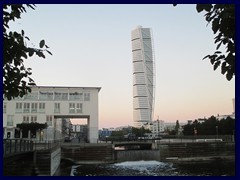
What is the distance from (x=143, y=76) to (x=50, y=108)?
4185 inches

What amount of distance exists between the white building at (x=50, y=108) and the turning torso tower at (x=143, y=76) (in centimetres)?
10413

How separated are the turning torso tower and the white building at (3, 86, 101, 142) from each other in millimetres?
104129

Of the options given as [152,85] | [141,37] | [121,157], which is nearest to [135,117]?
[152,85]

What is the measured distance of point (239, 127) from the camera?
203 cm

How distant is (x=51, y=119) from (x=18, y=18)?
144 feet

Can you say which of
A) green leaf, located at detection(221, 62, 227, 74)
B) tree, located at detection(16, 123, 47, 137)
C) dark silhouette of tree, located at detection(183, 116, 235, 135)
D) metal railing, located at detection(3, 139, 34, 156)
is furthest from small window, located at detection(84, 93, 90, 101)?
green leaf, located at detection(221, 62, 227, 74)

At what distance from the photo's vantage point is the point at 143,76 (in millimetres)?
150000

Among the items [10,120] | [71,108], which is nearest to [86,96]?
[71,108]

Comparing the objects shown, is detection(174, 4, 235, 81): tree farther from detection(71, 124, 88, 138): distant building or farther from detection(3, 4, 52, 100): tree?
detection(71, 124, 88, 138): distant building

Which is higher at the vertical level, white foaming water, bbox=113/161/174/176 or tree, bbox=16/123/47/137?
tree, bbox=16/123/47/137

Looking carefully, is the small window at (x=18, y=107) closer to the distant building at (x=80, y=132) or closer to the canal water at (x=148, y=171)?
the canal water at (x=148, y=171)

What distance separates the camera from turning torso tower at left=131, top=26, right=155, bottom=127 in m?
150

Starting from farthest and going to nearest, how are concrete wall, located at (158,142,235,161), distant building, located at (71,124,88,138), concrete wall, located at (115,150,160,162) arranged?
distant building, located at (71,124,88,138), concrete wall, located at (158,142,235,161), concrete wall, located at (115,150,160,162)

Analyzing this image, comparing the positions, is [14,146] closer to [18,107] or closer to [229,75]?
[229,75]
